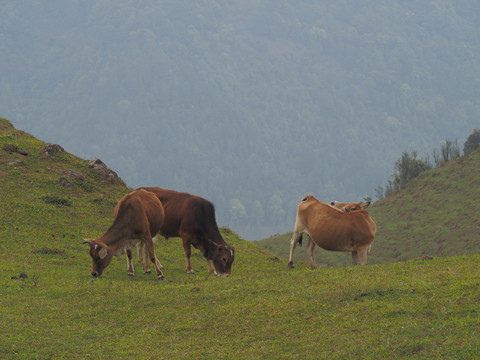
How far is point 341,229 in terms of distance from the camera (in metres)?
21.1

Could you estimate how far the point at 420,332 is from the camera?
11.4 metres

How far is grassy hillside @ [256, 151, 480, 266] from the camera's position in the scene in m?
49.8

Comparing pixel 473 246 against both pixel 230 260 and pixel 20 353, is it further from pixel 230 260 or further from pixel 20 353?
pixel 20 353

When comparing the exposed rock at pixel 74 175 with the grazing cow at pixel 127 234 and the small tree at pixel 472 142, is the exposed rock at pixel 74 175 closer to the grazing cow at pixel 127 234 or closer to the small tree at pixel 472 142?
the grazing cow at pixel 127 234

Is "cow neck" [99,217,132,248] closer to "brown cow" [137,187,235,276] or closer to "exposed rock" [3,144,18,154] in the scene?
"brown cow" [137,187,235,276]

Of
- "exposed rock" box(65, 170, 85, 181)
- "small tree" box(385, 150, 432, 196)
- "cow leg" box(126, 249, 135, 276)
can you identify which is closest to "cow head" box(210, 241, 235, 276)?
"cow leg" box(126, 249, 135, 276)

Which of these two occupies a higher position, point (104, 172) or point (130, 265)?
point (104, 172)

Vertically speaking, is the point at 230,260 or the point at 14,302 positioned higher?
the point at 230,260

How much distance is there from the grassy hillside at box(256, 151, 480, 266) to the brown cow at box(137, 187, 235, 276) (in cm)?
2893

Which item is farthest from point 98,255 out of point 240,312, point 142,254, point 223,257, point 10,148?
point 10,148

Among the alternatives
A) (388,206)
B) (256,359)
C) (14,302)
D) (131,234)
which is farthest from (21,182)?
(388,206)

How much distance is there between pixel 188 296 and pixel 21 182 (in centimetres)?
1772

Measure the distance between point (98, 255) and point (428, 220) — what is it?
43334 mm

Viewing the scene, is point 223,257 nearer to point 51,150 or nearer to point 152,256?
point 152,256
